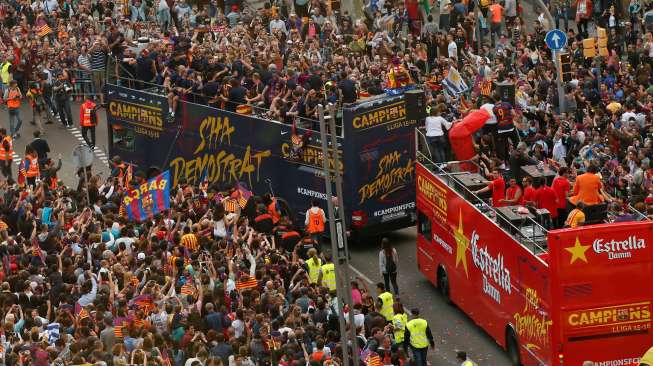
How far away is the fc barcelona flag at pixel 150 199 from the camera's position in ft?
103

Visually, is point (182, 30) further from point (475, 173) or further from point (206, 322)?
point (206, 322)

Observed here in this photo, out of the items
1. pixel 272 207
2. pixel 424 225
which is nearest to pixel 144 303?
pixel 272 207

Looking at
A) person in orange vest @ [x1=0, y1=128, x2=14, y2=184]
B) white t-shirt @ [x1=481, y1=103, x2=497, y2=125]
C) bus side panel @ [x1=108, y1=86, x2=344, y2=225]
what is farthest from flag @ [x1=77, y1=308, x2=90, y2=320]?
person in orange vest @ [x1=0, y1=128, x2=14, y2=184]

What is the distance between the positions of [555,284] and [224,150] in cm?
1200

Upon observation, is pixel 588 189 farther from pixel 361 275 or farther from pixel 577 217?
pixel 361 275

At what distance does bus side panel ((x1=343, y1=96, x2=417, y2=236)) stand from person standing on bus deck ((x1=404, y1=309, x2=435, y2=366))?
6.30 m

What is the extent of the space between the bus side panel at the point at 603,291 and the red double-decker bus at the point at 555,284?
15 mm

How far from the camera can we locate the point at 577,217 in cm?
2648

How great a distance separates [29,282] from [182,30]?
68.7 feet

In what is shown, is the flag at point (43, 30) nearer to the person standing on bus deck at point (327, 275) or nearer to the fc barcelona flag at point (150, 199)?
the fc barcelona flag at point (150, 199)

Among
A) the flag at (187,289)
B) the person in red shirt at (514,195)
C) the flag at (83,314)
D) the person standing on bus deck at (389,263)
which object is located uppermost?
the person in red shirt at (514,195)

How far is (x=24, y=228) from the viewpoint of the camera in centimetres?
3112

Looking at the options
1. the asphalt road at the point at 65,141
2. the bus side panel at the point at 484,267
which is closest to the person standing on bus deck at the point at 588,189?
the bus side panel at the point at 484,267

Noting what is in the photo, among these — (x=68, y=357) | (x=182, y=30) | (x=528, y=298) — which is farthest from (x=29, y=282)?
(x=182, y=30)
